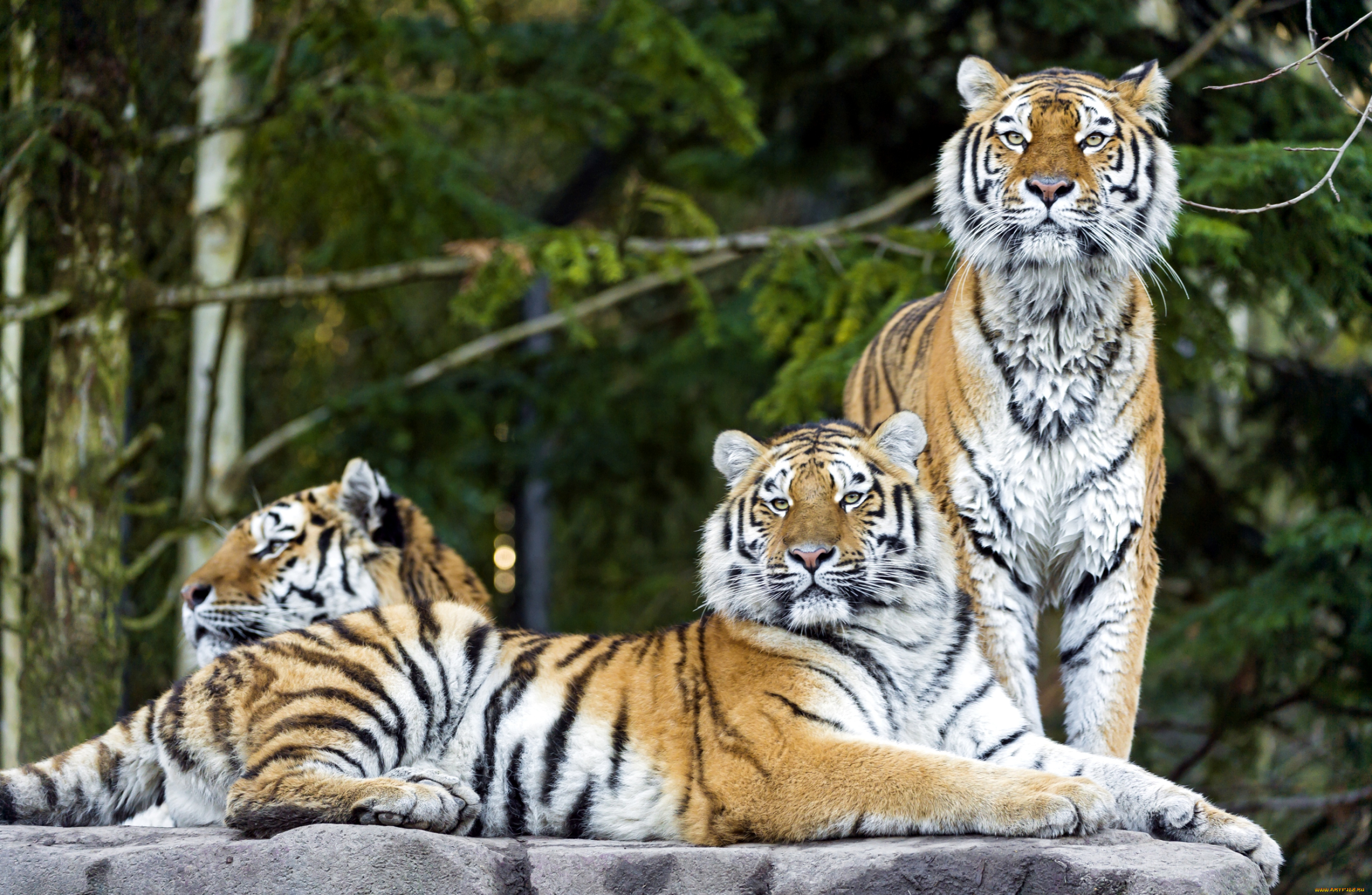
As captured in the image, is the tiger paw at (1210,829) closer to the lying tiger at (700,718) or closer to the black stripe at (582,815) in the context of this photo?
the lying tiger at (700,718)

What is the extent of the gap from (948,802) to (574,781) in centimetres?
111

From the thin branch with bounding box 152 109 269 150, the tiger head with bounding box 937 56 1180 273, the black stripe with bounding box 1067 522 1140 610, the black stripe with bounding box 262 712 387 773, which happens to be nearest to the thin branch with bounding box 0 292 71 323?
the thin branch with bounding box 152 109 269 150

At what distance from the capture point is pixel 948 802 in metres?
3.35

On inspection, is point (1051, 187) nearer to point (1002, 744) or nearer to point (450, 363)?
point (1002, 744)

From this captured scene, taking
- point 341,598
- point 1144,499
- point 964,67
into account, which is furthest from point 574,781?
point 964,67

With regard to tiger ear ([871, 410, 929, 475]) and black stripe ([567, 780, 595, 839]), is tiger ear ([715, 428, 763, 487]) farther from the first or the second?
black stripe ([567, 780, 595, 839])

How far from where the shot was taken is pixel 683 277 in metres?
8.25

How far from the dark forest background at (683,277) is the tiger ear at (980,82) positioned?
166cm

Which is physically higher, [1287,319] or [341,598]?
[1287,319]

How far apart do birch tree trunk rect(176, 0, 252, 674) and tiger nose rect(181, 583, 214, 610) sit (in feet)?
15.6

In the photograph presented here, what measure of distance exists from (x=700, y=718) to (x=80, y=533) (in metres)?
4.00

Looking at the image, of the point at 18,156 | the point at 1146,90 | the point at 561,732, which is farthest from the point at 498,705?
the point at 18,156

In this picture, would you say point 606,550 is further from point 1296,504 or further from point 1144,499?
point 1144,499

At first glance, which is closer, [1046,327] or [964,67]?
[1046,327]
